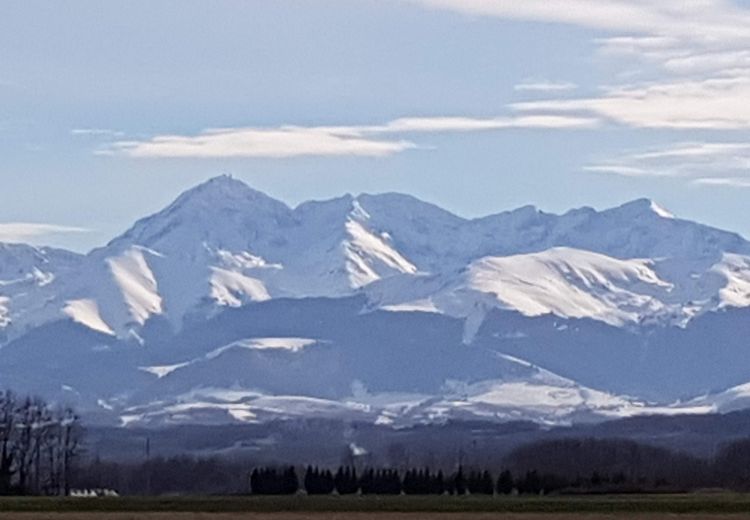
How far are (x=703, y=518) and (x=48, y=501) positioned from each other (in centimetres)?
4012

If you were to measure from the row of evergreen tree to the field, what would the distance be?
23851 millimetres

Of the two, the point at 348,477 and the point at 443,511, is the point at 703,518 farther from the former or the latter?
the point at 348,477

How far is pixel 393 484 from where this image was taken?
16988 centimetres

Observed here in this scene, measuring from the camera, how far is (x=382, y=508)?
124562mm

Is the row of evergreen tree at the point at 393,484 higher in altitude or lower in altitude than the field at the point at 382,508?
higher

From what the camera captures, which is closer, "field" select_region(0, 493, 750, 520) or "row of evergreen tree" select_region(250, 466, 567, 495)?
"field" select_region(0, 493, 750, 520)

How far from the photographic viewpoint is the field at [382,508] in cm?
11219

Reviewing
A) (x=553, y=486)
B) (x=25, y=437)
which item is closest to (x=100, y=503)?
(x=553, y=486)

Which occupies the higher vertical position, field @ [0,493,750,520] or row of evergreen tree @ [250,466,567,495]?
row of evergreen tree @ [250,466,567,495]

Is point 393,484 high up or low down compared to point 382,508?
up

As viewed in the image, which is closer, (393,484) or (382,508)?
(382,508)

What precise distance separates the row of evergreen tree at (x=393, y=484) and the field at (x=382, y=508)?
78.3 feet

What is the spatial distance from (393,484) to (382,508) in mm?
45401

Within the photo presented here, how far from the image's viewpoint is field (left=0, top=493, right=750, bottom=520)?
112 m
